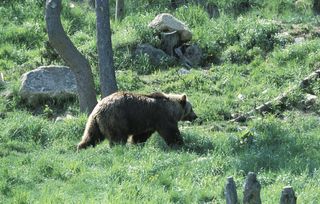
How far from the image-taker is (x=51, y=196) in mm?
7516

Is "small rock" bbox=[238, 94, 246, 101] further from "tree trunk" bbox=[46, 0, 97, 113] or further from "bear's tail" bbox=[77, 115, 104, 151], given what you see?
"bear's tail" bbox=[77, 115, 104, 151]

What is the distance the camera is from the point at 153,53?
51.7 feet

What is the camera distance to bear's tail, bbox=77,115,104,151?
10.3m

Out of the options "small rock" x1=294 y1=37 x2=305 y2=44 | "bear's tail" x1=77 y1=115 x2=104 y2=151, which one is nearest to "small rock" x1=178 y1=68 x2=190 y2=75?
"small rock" x1=294 y1=37 x2=305 y2=44

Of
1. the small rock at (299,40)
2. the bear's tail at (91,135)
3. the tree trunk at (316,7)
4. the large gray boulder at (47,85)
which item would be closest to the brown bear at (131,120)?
the bear's tail at (91,135)

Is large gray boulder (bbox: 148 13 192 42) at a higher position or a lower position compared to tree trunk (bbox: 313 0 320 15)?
higher

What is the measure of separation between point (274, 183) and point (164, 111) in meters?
3.04

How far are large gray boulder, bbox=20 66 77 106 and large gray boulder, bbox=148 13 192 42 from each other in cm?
310

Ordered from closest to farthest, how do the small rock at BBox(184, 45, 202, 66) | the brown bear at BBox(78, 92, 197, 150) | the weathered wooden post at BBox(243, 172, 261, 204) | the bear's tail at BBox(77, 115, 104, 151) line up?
the weathered wooden post at BBox(243, 172, 261, 204), the brown bear at BBox(78, 92, 197, 150), the bear's tail at BBox(77, 115, 104, 151), the small rock at BBox(184, 45, 202, 66)

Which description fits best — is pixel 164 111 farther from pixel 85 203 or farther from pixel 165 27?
pixel 165 27

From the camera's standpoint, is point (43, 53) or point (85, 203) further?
point (43, 53)

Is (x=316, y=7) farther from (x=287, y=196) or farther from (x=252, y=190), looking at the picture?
(x=287, y=196)

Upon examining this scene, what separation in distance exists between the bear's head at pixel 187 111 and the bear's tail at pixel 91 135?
169 centimetres

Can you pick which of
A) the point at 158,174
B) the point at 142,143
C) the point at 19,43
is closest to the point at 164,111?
the point at 142,143
